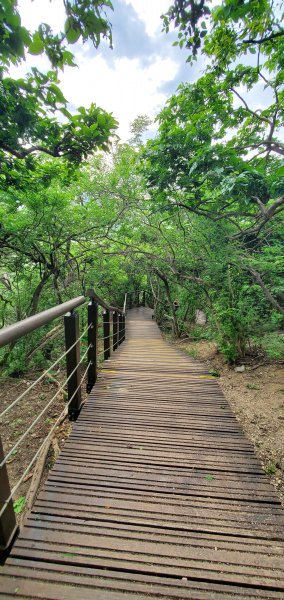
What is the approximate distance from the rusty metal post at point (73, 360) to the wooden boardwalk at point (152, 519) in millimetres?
98

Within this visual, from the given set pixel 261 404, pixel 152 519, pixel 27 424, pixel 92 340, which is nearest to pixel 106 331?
pixel 92 340

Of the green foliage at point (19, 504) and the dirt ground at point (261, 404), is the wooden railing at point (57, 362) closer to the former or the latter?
the green foliage at point (19, 504)

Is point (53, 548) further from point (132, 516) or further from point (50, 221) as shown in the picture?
point (50, 221)

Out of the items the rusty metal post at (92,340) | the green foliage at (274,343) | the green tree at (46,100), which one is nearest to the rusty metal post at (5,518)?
the rusty metal post at (92,340)

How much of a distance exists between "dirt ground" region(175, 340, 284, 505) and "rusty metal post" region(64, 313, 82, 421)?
65.3 inches

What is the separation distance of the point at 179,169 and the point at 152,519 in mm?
3368

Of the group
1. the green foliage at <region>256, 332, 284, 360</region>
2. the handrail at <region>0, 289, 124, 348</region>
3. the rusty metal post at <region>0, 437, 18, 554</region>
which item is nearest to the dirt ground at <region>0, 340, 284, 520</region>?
the green foliage at <region>256, 332, 284, 360</region>

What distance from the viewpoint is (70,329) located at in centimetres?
168

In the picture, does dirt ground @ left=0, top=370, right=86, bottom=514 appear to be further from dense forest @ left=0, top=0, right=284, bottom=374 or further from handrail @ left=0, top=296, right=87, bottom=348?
handrail @ left=0, top=296, right=87, bottom=348

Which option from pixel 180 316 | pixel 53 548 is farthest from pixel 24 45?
pixel 180 316

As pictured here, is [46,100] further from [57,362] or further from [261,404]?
[261,404]

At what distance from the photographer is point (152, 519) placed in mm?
1088

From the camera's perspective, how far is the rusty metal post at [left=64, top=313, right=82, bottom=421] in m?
1.67

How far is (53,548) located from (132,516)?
0.35m
